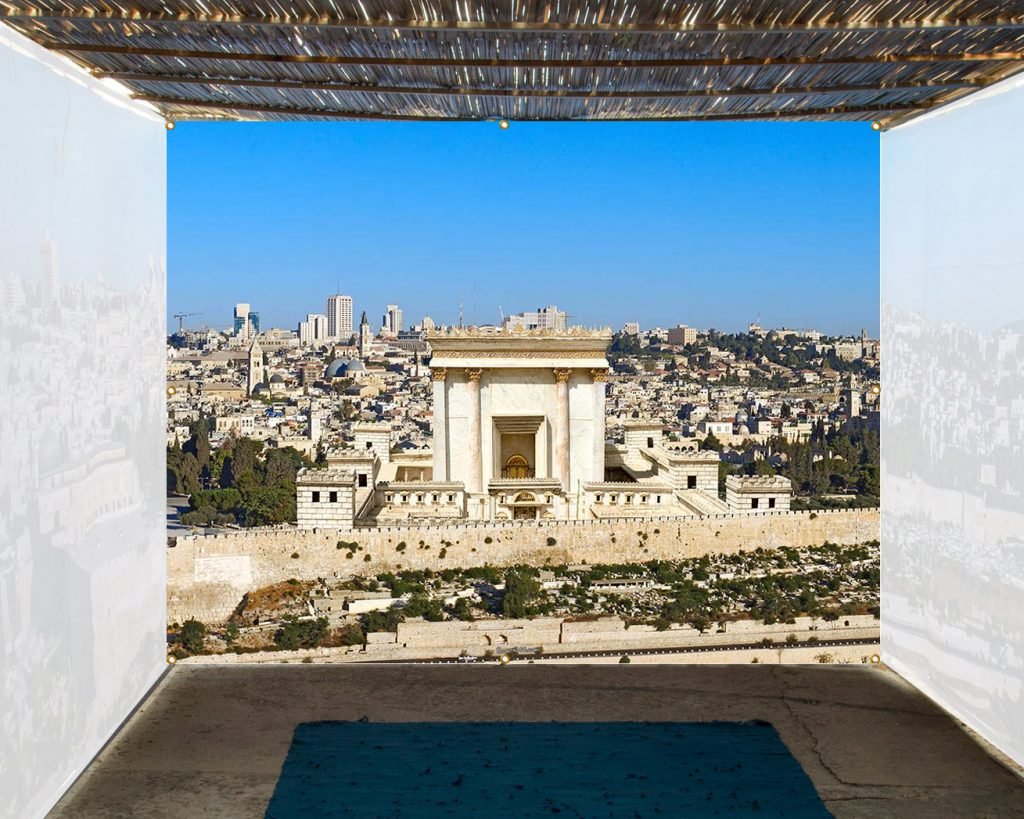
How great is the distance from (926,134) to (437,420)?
9.39m

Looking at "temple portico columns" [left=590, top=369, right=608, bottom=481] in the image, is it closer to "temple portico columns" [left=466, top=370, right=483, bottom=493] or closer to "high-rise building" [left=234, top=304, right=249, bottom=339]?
"temple portico columns" [left=466, top=370, right=483, bottom=493]

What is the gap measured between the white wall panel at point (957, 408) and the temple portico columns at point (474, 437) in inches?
349

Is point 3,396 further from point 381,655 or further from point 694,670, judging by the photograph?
point 381,655

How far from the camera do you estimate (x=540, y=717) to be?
2545mm

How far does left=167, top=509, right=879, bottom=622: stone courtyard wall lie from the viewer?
10250 millimetres

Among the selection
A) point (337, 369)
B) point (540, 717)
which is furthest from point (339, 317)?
point (540, 717)

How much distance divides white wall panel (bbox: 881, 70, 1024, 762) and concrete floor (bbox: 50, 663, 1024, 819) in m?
0.16

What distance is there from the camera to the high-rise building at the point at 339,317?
274 ft

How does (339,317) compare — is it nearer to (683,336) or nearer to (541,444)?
(683,336)

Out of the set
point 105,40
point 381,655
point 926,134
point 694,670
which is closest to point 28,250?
point 105,40

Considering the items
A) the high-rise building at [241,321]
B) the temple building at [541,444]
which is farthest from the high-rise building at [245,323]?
the temple building at [541,444]

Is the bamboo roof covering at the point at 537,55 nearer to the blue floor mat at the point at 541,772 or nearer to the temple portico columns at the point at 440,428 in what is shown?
the blue floor mat at the point at 541,772

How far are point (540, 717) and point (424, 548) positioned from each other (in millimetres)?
8173

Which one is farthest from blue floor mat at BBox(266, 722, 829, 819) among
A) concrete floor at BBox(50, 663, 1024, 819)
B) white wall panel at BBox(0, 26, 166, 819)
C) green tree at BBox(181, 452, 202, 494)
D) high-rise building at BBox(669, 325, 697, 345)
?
high-rise building at BBox(669, 325, 697, 345)
